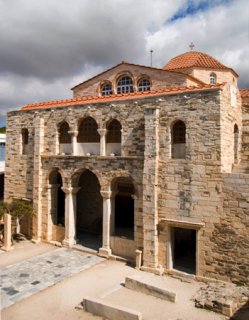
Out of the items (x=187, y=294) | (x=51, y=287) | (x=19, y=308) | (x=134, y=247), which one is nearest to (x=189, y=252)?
(x=134, y=247)

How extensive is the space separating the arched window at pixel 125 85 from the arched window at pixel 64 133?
4931 mm

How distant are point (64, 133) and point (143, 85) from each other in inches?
227

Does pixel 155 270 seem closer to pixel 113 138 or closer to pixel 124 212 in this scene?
pixel 113 138

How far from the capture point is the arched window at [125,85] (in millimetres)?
18812

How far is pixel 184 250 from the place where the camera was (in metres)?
15.0

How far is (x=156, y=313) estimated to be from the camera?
9375 millimetres

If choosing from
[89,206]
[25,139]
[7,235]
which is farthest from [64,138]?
[7,235]

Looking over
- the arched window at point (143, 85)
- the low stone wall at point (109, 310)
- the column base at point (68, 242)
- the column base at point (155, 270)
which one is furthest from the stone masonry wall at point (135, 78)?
the low stone wall at point (109, 310)

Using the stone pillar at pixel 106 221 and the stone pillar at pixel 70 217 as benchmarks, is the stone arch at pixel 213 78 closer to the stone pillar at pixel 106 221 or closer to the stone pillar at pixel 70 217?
the stone pillar at pixel 106 221

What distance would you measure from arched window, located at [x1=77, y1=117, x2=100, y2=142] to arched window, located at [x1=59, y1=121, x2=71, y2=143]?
2.39ft

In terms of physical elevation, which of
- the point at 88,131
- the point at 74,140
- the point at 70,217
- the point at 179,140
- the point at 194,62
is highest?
the point at 194,62

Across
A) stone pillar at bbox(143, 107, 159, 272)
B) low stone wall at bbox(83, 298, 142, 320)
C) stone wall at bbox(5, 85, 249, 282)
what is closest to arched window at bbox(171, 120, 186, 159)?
stone wall at bbox(5, 85, 249, 282)

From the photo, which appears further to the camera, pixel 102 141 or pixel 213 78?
pixel 213 78

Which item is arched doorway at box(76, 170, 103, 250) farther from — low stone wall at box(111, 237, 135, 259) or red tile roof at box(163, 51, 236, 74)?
red tile roof at box(163, 51, 236, 74)
